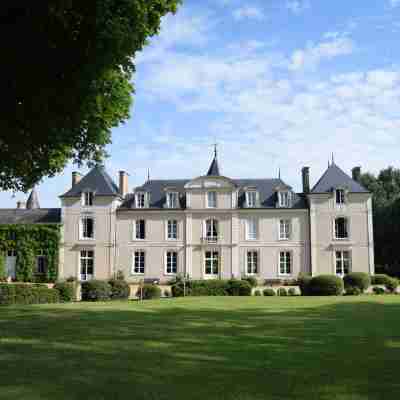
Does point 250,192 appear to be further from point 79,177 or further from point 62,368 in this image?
point 62,368

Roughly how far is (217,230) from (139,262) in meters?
5.88

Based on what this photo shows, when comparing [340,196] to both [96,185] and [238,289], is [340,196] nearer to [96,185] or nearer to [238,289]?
[238,289]

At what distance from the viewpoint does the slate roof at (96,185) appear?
1315 inches

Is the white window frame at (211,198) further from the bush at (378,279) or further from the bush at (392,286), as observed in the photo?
the bush at (392,286)

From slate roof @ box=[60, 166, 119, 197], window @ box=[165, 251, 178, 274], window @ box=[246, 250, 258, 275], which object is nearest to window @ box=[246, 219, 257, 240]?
window @ box=[246, 250, 258, 275]

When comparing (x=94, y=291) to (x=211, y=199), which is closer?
(x=94, y=291)

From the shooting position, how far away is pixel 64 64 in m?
11.6

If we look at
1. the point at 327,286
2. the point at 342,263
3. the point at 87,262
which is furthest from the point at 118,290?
the point at 342,263

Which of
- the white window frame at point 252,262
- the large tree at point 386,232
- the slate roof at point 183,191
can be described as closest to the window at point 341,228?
the slate roof at point 183,191

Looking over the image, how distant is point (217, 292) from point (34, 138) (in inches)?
535

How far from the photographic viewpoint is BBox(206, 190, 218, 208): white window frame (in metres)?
32.7

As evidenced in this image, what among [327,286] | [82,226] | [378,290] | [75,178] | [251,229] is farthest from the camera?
[75,178]

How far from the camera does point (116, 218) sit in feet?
109

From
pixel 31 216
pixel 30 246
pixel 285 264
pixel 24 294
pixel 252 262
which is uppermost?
pixel 31 216
